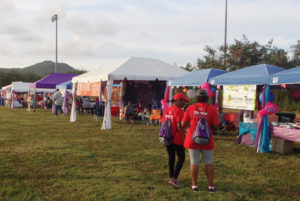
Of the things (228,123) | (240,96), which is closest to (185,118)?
(240,96)

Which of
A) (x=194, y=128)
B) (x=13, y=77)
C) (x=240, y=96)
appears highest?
(x=13, y=77)

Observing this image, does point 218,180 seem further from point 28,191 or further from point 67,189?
point 28,191

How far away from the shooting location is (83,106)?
21391mm

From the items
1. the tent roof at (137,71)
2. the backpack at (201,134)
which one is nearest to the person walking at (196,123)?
the backpack at (201,134)

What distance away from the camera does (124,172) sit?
5.84 meters

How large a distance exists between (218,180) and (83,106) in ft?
56.5

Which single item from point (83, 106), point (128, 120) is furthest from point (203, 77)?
point (83, 106)

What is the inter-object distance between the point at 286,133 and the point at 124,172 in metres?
4.70

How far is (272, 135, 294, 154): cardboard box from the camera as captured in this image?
7957mm

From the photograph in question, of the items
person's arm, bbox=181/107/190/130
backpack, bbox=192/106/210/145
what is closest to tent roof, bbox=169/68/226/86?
person's arm, bbox=181/107/190/130

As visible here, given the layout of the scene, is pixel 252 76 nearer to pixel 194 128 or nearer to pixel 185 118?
pixel 185 118

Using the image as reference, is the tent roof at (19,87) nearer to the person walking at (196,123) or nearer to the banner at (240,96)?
the banner at (240,96)

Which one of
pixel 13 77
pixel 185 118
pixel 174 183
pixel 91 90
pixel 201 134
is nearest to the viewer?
pixel 201 134

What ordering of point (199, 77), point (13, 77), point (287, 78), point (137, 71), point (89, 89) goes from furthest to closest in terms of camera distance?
point (13, 77)
point (89, 89)
point (137, 71)
point (199, 77)
point (287, 78)
